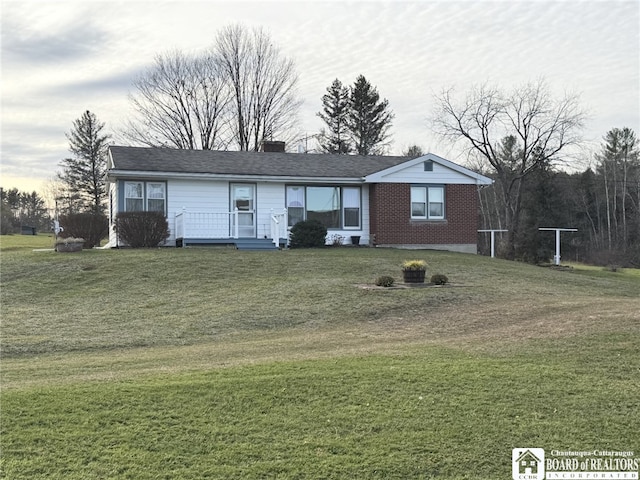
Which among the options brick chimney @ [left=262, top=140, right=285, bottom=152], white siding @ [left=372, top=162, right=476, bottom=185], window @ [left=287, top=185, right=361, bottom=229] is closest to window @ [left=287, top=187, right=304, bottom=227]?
window @ [left=287, top=185, right=361, bottom=229]

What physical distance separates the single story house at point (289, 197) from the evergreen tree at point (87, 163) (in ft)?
89.8

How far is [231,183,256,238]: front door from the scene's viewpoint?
23281 mm

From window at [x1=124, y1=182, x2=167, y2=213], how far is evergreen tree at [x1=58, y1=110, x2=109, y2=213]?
1149 inches

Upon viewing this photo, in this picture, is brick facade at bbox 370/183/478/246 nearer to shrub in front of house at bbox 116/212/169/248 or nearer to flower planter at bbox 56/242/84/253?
shrub in front of house at bbox 116/212/169/248

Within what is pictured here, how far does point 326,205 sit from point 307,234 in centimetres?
245

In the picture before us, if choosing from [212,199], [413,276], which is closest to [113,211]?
[212,199]

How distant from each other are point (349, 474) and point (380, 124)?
4872 cm

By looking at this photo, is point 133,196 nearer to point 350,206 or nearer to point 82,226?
point 82,226

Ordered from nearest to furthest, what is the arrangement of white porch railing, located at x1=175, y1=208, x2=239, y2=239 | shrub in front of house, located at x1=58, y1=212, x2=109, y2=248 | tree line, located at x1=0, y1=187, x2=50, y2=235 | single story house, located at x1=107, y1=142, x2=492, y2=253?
shrub in front of house, located at x1=58, y1=212, x2=109, y2=248 → white porch railing, located at x1=175, y1=208, x2=239, y2=239 → single story house, located at x1=107, y1=142, x2=492, y2=253 → tree line, located at x1=0, y1=187, x2=50, y2=235

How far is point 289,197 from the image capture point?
945 inches

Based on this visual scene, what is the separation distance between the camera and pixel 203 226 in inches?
880

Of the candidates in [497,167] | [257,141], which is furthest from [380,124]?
[497,167]

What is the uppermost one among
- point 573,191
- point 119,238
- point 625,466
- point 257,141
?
point 257,141

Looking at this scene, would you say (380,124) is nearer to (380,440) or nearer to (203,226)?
(203,226)
